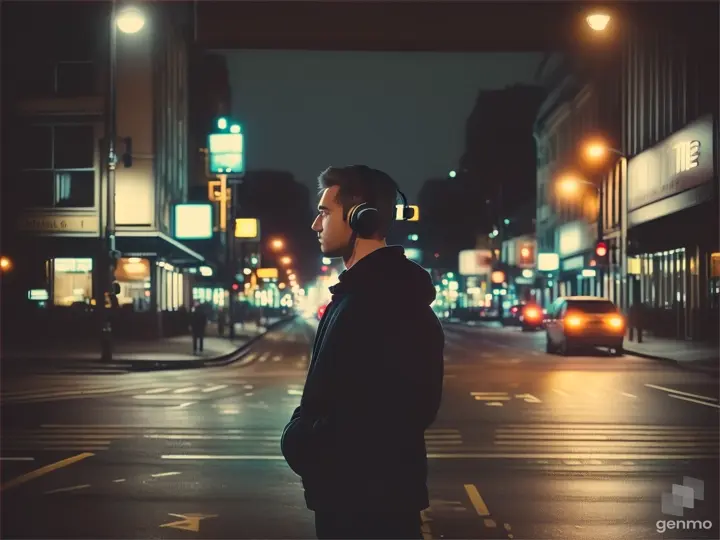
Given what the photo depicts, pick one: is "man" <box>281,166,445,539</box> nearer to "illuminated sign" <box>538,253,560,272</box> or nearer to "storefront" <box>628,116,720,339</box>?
"storefront" <box>628,116,720,339</box>

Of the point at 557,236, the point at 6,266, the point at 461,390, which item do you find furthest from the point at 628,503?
the point at 557,236

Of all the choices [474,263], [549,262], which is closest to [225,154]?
[549,262]

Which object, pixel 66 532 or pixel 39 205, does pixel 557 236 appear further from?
pixel 66 532

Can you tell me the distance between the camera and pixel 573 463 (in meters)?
12.1

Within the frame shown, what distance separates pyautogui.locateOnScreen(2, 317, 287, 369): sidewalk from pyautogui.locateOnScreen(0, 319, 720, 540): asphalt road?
745cm

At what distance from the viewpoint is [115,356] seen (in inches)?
1291

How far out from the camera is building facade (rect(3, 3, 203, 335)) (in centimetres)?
4338

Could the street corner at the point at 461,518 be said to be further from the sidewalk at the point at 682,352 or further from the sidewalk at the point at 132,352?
the sidewalk at the point at 132,352

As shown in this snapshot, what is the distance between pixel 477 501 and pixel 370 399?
6.14 m

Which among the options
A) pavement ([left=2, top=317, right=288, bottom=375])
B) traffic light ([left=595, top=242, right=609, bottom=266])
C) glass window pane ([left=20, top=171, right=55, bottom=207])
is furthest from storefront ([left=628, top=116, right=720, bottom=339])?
glass window pane ([left=20, top=171, right=55, bottom=207])

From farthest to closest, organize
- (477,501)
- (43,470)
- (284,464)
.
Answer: (284,464), (43,470), (477,501)

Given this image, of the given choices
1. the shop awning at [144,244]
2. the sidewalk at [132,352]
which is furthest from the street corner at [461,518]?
the shop awning at [144,244]

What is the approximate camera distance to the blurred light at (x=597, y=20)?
1786 centimetres

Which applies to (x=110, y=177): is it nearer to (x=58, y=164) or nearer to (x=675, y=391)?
(x=675, y=391)
